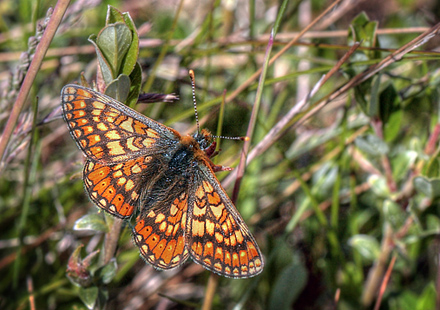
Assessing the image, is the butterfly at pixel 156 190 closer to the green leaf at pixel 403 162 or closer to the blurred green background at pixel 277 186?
the blurred green background at pixel 277 186

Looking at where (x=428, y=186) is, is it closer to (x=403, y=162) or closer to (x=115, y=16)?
(x=403, y=162)

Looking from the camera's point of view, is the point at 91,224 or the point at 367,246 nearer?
the point at 91,224

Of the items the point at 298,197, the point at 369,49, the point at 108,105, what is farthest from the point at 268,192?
the point at 108,105

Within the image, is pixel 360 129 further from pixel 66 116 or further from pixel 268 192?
pixel 66 116

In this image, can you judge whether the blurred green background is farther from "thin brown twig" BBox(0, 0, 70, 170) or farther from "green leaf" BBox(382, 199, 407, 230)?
"thin brown twig" BBox(0, 0, 70, 170)

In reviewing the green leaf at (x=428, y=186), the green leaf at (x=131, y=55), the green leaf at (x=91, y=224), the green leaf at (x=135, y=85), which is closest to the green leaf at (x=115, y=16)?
the green leaf at (x=131, y=55)

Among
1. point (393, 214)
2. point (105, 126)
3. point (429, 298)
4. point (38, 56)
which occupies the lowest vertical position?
point (429, 298)

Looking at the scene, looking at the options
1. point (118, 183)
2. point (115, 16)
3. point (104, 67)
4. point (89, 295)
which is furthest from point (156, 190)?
point (115, 16)
